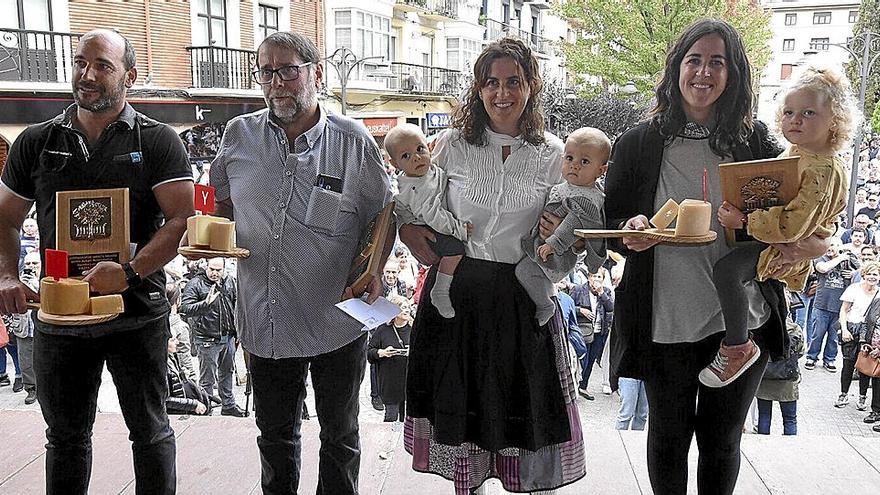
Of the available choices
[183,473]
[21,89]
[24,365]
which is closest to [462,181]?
[183,473]

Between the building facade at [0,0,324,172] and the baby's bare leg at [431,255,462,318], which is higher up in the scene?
the building facade at [0,0,324,172]

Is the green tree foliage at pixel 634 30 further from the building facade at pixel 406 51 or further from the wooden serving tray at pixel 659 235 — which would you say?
the wooden serving tray at pixel 659 235

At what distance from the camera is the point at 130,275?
1.74m

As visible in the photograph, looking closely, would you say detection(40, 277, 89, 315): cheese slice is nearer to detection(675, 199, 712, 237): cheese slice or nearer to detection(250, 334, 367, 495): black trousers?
detection(250, 334, 367, 495): black trousers

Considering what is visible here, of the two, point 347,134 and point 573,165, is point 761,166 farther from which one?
point 347,134

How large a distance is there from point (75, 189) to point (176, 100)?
7665 millimetres

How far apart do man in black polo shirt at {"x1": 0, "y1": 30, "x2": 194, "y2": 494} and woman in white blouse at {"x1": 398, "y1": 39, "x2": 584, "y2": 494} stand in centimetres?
66

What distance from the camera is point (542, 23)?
17.8 meters

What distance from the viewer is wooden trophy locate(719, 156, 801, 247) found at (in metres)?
1.42

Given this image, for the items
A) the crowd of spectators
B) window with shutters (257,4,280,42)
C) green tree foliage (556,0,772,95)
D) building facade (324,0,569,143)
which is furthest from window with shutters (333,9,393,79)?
the crowd of spectators

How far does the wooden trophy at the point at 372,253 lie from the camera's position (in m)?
1.75

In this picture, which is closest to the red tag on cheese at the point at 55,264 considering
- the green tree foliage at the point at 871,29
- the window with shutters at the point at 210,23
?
the window with shutters at the point at 210,23

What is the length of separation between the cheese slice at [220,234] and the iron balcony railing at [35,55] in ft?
21.3

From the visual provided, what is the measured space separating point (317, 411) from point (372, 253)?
0.50 metres
